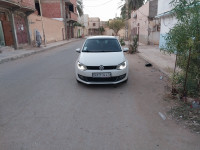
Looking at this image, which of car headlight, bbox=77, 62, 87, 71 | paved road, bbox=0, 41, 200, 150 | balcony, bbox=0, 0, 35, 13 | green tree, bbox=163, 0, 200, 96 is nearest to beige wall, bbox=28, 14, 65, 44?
balcony, bbox=0, 0, 35, 13

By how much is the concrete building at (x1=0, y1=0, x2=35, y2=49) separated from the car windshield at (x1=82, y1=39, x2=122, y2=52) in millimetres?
10674

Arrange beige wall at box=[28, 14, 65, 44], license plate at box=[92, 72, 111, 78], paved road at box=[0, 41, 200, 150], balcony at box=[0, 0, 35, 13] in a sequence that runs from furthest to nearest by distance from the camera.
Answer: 1. beige wall at box=[28, 14, 65, 44]
2. balcony at box=[0, 0, 35, 13]
3. license plate at box=[92, 72, 111, 78]
4. paved road at box=[0, 41, 200, 150]

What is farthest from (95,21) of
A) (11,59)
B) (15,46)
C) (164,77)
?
(164,77)

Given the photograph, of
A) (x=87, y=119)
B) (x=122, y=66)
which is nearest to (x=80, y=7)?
(x=122, y=66)

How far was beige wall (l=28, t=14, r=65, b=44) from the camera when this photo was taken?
19406 mm

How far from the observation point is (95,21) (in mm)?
73188

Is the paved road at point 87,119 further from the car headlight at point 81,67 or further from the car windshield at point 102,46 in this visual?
the car windshield at point 102,46

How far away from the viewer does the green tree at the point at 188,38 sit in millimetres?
3307

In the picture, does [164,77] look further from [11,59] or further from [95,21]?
[95,21]

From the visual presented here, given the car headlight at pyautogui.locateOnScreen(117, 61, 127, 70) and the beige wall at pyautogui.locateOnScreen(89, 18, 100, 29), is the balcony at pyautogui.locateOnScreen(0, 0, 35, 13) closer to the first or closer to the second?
the car headlight at pyautogui.locateOnScreen(117, 61, 127, 70)

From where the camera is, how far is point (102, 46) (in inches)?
240

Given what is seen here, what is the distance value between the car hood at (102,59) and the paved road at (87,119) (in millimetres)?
794

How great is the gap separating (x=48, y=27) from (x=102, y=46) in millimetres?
21605

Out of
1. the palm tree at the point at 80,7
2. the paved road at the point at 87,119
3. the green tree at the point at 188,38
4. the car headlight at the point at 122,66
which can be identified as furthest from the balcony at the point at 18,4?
the palm tree at the point at 80,7
